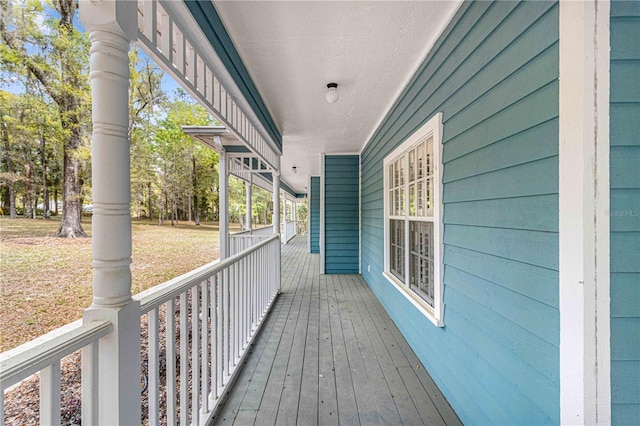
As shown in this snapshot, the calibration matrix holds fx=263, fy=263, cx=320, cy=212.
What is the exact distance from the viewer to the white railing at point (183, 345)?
745 millimetres

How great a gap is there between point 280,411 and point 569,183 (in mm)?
2039

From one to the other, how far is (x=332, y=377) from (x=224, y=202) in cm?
339

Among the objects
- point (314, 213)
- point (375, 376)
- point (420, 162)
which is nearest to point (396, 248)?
point (420, 162)

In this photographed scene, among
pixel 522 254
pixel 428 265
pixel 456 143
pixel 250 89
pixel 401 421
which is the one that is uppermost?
pixel 250 89

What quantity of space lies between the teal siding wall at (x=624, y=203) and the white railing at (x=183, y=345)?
1.79m

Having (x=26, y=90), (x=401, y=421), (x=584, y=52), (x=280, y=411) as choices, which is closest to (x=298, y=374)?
(x=280, y=411)

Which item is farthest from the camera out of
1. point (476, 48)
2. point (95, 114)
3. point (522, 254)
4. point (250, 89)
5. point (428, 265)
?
point (250, 89)

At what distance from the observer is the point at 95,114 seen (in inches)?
35.9

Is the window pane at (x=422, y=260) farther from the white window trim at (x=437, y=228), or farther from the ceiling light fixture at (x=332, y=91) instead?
the ceiling light fixture at (x=332, y=91)

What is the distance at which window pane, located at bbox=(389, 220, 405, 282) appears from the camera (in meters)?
3.20

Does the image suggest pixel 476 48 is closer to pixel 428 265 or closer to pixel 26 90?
pixel 428 265

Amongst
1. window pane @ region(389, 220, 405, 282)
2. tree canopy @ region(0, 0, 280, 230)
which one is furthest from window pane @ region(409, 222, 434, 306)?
tree canopy @ region(0, 0, 280, 230)

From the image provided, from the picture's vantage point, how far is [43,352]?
71cm

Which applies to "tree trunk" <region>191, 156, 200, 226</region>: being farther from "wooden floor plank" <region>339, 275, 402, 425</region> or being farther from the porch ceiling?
"wooden floor plank" <region>339, 275, 402, 425</region>
